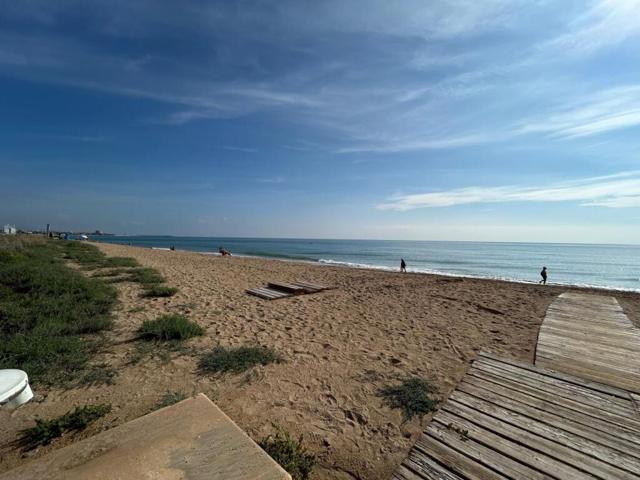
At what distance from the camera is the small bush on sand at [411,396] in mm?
3551

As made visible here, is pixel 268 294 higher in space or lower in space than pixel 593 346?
lower

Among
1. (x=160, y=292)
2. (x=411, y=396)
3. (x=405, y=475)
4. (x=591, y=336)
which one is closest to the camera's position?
(x=405, y=475)

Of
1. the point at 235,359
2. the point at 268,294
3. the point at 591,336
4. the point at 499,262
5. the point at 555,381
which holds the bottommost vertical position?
the point at 235,359

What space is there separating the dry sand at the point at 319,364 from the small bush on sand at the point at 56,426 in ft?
0.35

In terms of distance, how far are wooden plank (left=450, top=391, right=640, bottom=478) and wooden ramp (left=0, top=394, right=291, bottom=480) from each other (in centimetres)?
273

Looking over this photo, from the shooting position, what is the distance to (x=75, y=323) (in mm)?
5617

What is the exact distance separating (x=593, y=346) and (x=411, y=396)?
4545mm

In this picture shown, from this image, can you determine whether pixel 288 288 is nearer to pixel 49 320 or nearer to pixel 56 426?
pixel 49 320

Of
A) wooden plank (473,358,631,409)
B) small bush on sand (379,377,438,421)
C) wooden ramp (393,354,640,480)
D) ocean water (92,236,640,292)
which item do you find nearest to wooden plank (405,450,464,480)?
wooden ramp (393,354,640,480)

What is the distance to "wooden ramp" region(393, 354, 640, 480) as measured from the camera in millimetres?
2436

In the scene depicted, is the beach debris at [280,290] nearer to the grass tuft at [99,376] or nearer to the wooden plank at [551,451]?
the grass tuft at [99,376]

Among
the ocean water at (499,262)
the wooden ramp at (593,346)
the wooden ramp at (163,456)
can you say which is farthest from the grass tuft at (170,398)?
the ocean water at (499,262)

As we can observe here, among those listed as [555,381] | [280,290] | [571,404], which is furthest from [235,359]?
[280,290]

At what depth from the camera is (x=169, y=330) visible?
5.55 metres
